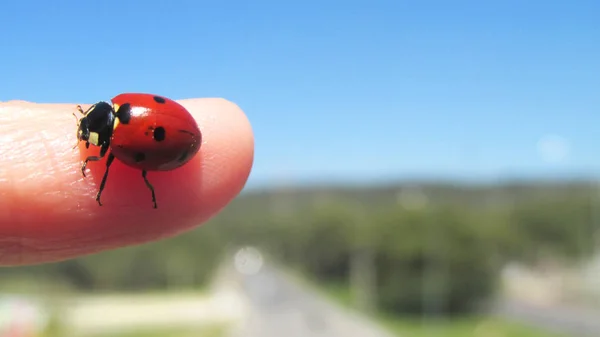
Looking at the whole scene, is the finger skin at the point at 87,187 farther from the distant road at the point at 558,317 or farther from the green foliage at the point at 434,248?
the distant road at the point at 558,317

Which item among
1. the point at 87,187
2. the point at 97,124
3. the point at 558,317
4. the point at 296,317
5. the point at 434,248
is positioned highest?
the point at 97,124

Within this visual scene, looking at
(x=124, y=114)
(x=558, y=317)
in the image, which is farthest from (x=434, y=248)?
(x=124, y=114)

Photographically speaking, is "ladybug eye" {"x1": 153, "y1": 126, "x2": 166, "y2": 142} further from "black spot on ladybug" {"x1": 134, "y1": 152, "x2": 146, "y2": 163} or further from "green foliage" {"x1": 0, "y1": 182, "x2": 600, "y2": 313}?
"green foliage" {"x1": 0, "y1": 182, "x2": 600, "y2": 313}

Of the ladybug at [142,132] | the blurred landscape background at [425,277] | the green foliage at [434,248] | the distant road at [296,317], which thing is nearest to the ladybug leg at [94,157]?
the ladybug at [142,132]

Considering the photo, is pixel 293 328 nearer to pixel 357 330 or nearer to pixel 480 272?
pixel 357 330

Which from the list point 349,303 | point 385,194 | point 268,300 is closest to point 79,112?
point 268,300

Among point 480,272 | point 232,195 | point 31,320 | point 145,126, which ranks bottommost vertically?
point 480,272

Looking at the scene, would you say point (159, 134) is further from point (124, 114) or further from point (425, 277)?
point (425, 277)
